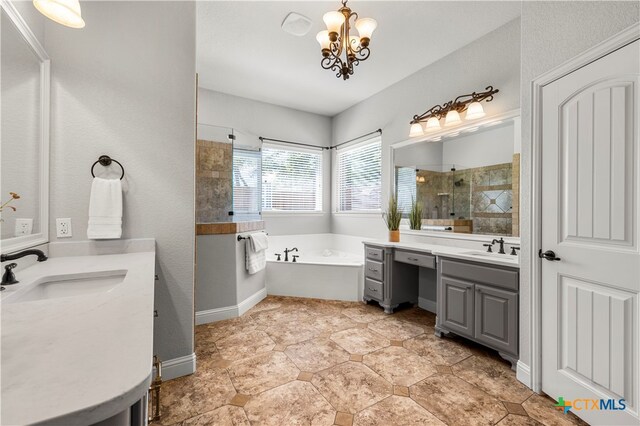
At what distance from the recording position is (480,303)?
7.43 ft

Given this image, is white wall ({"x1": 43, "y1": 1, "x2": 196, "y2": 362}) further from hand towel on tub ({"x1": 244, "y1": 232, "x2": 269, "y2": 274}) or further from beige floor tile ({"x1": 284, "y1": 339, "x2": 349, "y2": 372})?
hand towel on tub ({"x1": 244, "y1": 232, "x2": 269, "y2": 274})

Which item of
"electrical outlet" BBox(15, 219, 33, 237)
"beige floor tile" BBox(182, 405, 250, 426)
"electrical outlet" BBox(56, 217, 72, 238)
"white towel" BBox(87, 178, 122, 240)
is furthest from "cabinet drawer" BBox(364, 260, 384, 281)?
"electrical outlet" BBox(15, 219, 33, 237)

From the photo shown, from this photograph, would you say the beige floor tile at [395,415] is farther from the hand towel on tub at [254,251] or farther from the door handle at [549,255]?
the hand towel on tub at [254,251]

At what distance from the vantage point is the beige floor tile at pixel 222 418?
60.2 inches

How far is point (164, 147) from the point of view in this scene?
1.93 metres

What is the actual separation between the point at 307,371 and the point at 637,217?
2084mm

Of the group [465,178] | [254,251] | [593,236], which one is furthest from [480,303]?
[254,251]

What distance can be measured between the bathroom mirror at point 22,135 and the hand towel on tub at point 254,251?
5.86 feet

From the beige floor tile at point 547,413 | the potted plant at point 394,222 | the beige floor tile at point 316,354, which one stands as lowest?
the beige floor tile at point 547,413

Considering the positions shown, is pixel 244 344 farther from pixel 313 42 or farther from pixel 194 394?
pixel 313 42

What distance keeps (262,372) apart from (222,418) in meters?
0.46

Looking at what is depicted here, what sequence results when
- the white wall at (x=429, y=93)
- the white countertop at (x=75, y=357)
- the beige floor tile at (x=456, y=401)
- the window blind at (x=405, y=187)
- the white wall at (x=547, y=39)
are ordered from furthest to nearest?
1. the window blind at (x=405, y=187)
2. the white wall at (x=429, y=93)
3. the beige floor tile at (x=456, y=401)
4. the white wall at (x=547, y=39)
5. the white countertop at (x=75, y=357)

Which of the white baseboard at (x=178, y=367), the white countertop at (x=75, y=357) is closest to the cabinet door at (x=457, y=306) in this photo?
the white baseboard at (x=178, y=367)

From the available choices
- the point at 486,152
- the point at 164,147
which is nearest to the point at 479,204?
the point at 486,152
